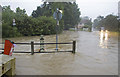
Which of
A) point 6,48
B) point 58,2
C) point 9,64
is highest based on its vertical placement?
point 58,2

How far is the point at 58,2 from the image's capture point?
2802 centimetres

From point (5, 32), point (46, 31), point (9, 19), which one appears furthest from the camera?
point (46, 31)

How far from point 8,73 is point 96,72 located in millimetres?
3158

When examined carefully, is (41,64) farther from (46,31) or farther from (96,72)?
(46,31)

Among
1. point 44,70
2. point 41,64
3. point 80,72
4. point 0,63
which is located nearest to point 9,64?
point 0,63

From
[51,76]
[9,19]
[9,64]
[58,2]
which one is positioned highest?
[58,2]

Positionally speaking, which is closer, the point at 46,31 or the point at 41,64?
the point at 41,64

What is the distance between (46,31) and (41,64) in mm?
14834

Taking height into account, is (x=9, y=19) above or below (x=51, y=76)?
above

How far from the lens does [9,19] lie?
52.9ft

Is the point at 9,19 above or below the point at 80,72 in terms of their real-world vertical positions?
above

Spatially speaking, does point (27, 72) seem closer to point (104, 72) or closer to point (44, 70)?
point (44, 70)

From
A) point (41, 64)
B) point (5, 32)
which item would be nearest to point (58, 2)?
point (5, 32)

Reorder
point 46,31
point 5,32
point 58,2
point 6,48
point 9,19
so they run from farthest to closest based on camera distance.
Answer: point 58,2
point 46,31
point 9,19
point 5,32
point 6,48
